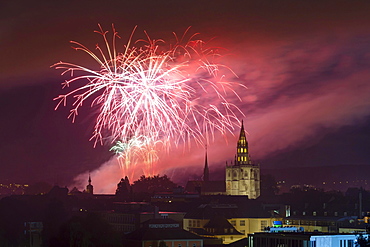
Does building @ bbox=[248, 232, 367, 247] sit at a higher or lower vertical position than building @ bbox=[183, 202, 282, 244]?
lower

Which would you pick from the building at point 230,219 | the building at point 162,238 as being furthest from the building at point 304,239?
the building at point 230,219

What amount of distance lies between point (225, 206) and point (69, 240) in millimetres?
63687

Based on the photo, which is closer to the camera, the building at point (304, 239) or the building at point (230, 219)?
the building at point (304, 239)

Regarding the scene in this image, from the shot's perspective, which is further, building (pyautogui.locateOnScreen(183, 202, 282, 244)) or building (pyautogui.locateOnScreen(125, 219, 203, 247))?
building (pyautogui.locateOnScreen(183, 202, 282, 244))

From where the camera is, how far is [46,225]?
120 metres

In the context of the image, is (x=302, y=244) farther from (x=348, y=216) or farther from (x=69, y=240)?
(x=348, y=216)

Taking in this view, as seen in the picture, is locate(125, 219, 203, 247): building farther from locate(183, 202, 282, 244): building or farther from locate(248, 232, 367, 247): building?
locate(248, 232, 367, 247): building

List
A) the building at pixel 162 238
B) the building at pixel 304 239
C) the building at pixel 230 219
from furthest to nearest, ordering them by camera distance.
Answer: the building at pixel 230 219, the building at pixel 162 238, the building at pixel 304 239

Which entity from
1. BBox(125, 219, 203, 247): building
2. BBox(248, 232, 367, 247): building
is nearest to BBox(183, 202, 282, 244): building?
BBox(125, 219, 203, 247): building

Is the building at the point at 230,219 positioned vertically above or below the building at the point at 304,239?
above

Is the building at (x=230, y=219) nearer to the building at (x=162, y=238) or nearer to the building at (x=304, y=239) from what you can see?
the building at (x=162, y=238)

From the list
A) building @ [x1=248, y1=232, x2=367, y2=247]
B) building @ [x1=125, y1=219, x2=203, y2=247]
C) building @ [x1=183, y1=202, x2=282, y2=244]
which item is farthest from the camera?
building @ [x1=183, y1=202, x2=282, y2=244]

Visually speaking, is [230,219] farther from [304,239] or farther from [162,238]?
[304,239]

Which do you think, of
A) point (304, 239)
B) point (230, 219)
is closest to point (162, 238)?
point (304, 239)
